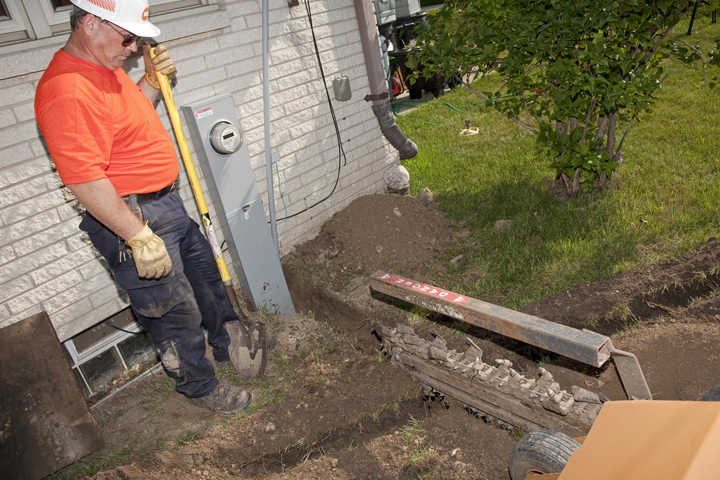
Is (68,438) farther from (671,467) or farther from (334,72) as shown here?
(334,72)

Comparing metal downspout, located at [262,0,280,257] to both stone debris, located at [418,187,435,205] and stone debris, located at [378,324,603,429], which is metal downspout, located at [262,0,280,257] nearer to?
stone debris, located at [378,324,603,429]

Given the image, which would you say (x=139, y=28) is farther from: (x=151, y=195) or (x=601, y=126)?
(x=601, y=126)

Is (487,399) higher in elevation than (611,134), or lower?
lower

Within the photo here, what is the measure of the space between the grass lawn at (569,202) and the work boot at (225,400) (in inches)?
73.2

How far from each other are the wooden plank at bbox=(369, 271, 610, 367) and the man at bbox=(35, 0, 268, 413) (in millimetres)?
1216

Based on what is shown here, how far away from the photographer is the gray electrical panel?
3449 millimetres

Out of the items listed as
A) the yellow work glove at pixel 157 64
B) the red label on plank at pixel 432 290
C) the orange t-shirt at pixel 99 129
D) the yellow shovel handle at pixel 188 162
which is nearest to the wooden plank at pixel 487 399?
the red label on plank at pixel 432 290

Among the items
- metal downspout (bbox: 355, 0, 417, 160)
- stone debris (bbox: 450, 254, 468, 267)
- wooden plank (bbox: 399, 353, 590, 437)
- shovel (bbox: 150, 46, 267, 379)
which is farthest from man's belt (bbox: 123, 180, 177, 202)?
metal downspout (bbox: 355, 0, 417, 160)

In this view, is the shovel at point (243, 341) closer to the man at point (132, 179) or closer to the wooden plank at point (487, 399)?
the man at point (132, 179)

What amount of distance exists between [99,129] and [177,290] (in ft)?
3.28

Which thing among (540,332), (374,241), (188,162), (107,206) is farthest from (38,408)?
(540,332)

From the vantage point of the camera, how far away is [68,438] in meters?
2.92

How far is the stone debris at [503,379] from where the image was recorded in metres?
2.26

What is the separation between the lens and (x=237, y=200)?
3713mm
